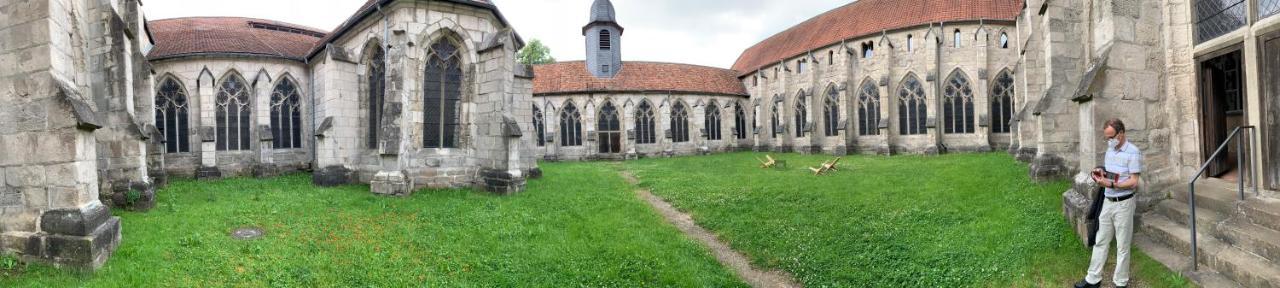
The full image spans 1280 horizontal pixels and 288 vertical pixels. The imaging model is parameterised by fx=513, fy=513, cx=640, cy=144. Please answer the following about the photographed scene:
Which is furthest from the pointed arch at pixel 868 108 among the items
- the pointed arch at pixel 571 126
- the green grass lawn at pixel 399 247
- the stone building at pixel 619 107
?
the green grass lawn at pixel 399 247

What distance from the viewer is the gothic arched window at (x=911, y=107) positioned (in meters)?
24.5

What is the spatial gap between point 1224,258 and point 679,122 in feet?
89.4

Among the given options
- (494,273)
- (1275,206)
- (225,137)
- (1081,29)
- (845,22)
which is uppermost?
(845,22)

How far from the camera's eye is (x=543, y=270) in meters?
6.09

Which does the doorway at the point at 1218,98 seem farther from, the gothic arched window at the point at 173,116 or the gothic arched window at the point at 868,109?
the gothic arched window at the point at 173,116

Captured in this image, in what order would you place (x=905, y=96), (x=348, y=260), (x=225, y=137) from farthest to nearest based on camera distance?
(x=905, y=96), (x=225, y=137), (x=348, y=260)

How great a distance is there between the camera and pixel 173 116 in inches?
679

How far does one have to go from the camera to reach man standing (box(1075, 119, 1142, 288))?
452 cm

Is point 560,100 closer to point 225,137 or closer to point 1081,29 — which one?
point 225,137

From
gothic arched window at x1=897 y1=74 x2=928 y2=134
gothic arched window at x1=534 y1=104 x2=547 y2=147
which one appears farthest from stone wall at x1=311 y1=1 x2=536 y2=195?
gothic arched window at x1=897 y1=74 x2=928 y2=134

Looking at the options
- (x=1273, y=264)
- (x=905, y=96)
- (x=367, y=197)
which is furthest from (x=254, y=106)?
(x=905, y=96)

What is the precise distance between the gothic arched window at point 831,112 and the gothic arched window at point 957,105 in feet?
16.1

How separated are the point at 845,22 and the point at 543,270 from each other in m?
26.9

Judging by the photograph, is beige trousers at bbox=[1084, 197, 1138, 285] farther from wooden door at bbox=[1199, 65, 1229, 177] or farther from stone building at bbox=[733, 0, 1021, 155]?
stone building at bbox=[733, 0, 1021, 155]
